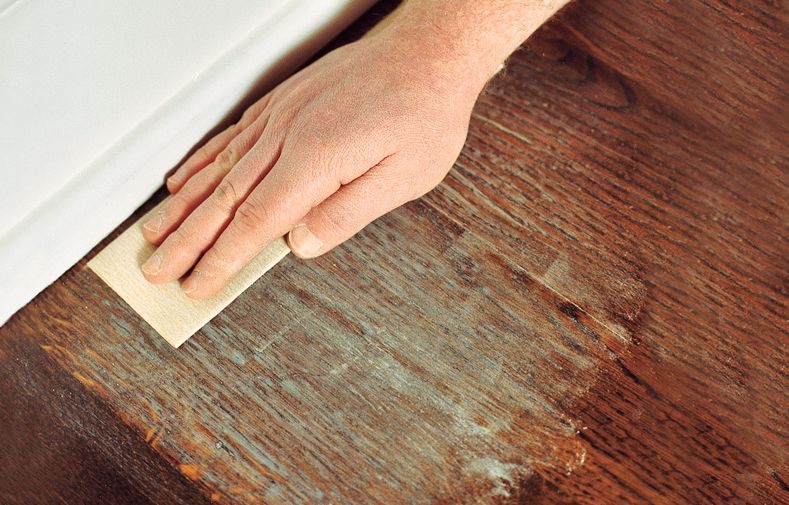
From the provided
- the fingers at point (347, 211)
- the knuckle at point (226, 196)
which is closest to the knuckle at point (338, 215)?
the fingers at point (347, 211)

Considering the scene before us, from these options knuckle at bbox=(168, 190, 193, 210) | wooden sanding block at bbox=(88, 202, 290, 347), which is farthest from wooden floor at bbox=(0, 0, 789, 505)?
knuckle at bbox=(168, 190, 193, 210)

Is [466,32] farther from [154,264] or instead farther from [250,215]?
[154,264]

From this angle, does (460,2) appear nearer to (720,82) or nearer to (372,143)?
(372,143)

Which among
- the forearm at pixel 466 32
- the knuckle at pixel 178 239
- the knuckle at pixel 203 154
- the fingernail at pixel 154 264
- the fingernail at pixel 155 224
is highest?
the forearm at pixel 466 32

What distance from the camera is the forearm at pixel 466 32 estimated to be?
2.37 feet

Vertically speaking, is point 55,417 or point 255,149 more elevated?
point 255,149

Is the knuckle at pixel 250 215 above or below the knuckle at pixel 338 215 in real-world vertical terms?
above

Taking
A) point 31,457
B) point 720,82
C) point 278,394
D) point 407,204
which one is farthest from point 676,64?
point 31,457

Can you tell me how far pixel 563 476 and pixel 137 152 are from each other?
2.01 feet

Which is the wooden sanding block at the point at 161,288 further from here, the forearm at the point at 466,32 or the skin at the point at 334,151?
the forearm at the point at 466,32

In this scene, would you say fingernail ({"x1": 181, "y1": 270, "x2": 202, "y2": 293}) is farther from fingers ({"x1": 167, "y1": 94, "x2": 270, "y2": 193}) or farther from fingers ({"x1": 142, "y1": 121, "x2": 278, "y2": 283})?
fingers ({"x1": 167, "y1": 94, "x2": 270, "y2": 193})

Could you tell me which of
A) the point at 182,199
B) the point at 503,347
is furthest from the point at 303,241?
the point at 503,347

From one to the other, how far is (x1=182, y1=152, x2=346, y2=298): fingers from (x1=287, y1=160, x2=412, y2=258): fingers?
0.01 meters

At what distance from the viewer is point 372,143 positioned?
2.23 feet
